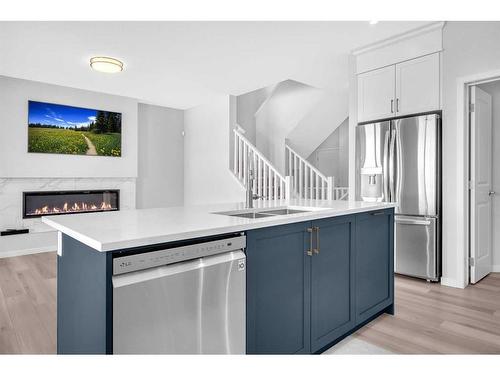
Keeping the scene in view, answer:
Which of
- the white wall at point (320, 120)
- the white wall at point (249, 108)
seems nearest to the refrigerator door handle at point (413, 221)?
the white wall at point (320, 120)

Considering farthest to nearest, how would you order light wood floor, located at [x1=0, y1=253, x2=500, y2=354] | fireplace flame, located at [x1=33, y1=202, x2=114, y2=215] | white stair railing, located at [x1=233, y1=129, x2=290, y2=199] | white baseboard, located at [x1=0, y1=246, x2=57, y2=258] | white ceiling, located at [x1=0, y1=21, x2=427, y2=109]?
white stair railing, located at [x1=233, y1=129, x2=290, y2=199], fireplace flame, located at [x1=33, y1=202, x2=114, y2=215], white baseboard, located at [x1=0, y1=246, x2=57, y2=258], white ceiling, located at [x1=0, y1=21, x2=427, y2=109], light wood floor, located at [x1=0, y1=253, x2=500, y2=354]

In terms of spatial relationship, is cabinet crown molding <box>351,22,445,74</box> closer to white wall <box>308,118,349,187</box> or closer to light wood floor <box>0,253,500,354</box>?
light wood floor <box>0,253,500,354</box>

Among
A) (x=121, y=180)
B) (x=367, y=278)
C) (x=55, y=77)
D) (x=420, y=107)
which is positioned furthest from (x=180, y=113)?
(x=367, y=278)

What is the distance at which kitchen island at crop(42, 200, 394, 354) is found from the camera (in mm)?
1285

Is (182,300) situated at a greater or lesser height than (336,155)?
lesser

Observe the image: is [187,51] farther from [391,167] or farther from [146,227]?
[146,227]

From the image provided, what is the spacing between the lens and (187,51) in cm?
395

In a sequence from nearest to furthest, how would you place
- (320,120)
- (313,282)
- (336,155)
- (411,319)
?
(313,282) → (411,319) → (320,120) → (336,155)

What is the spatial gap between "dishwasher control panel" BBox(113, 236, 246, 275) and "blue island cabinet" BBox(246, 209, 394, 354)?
13 cm

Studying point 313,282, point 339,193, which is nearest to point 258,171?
point 339,193

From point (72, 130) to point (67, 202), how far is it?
1.22 meters

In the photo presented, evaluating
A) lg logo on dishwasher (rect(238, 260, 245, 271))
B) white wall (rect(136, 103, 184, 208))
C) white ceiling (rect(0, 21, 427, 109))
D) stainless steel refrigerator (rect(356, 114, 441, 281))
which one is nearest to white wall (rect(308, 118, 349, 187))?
white ceiling (rect(0, 21, 427, 109))

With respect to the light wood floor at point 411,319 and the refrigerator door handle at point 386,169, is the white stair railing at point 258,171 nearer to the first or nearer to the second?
the refrigerator door handle at point 386,169

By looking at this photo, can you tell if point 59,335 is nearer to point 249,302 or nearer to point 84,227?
point 84,227
